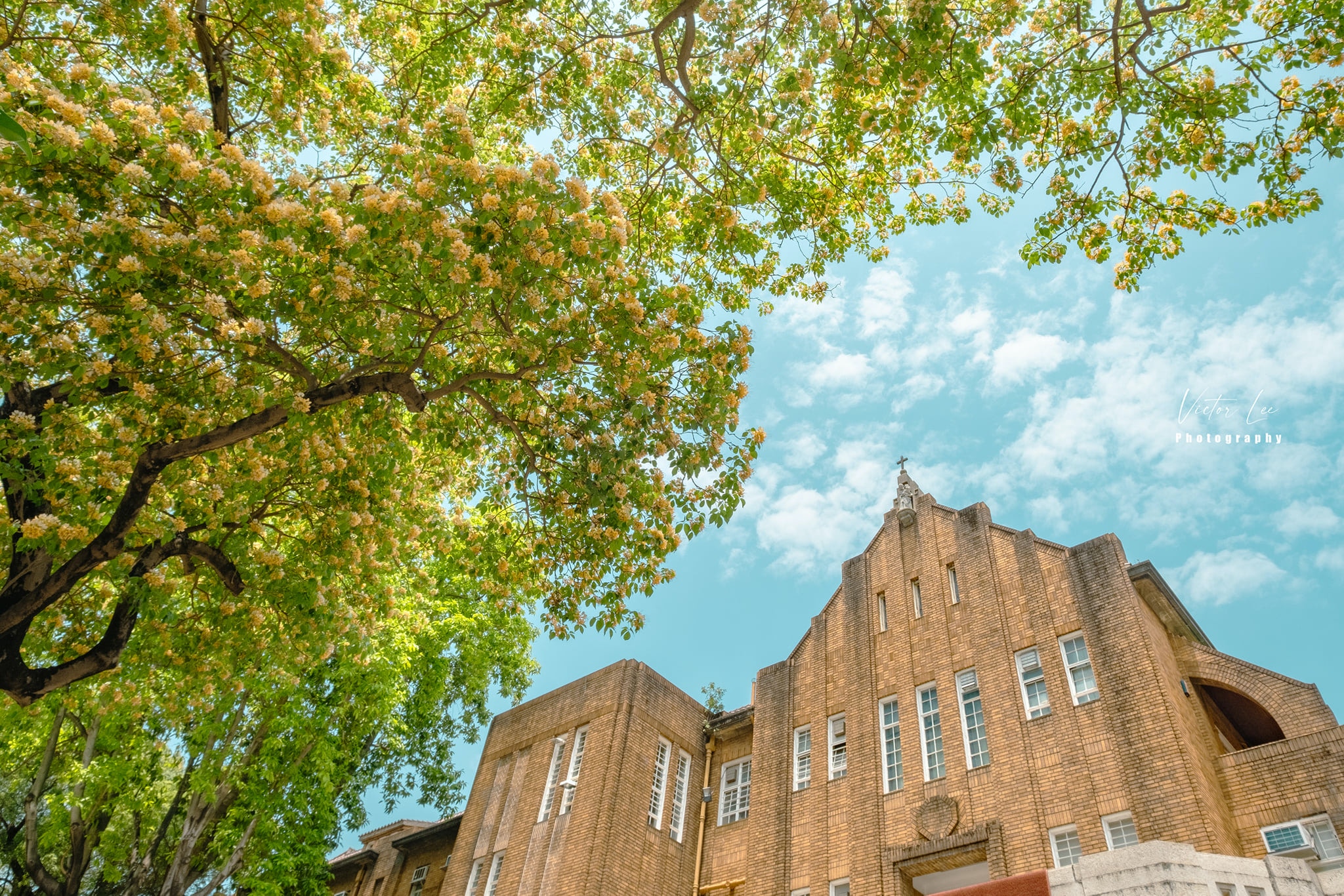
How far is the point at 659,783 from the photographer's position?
977 inches

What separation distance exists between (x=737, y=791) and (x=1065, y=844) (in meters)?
10.1

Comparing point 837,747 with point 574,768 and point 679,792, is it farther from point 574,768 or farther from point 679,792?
point 574,768

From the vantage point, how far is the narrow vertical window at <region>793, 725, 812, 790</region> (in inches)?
883

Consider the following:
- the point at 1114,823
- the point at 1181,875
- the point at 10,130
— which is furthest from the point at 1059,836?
the point at 10,130

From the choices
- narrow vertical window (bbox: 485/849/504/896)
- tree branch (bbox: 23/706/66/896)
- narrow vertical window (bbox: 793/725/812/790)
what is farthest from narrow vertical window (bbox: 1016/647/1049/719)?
tree branch (bbox: 23/706/66/896)

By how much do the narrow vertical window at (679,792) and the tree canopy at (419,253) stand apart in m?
12.1

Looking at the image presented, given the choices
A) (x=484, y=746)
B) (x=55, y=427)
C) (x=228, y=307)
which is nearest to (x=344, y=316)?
(x=228, y=307)

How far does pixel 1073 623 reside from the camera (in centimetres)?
1955

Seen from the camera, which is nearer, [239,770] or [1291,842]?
[1291,842]

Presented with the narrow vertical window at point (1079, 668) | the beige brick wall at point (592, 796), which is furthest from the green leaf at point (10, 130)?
the beige brick wall at point (592, 796)

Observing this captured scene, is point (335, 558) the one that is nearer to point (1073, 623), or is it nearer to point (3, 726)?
point (3, 726)

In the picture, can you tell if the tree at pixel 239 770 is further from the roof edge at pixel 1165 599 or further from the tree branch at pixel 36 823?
the roof edge at pixel 1165 599

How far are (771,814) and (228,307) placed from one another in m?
17.7

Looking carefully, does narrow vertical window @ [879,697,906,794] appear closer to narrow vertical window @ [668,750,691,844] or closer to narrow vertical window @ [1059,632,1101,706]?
narrow vertical window @ [1059,632,1101,706]
